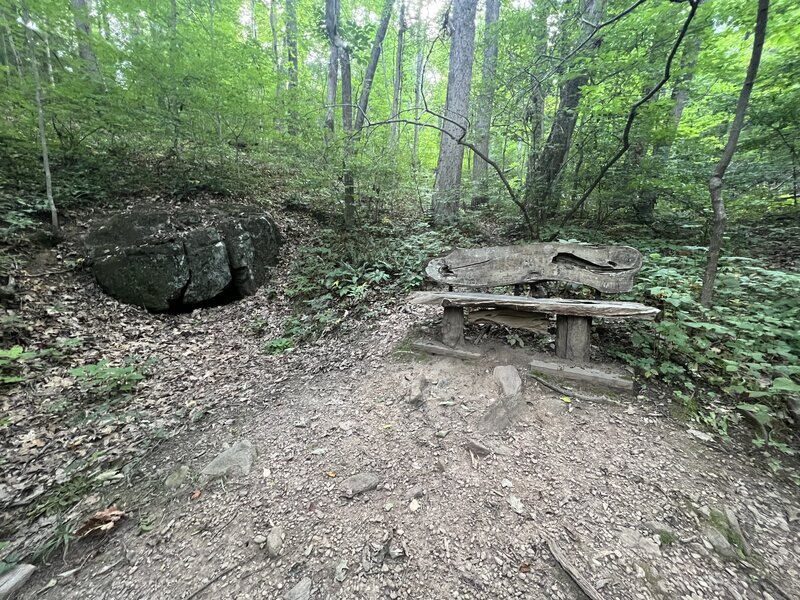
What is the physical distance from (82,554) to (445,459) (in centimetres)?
241

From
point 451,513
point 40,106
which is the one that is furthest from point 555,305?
point 40,106

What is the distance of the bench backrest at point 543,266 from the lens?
3.30m

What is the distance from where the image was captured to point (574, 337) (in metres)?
3.15

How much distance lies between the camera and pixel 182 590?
183 cm

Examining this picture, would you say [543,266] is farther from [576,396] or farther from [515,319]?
[576,396]

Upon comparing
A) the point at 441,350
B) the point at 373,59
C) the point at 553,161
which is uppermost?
the point at 373,59

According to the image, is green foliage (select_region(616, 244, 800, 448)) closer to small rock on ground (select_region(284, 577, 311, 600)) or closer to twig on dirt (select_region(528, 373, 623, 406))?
twig on dirt (select_region(528, 373, 623, 406))

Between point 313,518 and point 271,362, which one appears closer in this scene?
point 313,518

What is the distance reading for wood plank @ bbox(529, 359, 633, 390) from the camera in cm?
286

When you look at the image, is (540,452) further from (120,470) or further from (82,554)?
(120,470)

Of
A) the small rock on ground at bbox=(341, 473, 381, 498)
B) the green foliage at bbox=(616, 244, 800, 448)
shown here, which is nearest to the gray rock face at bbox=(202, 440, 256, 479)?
the small rock on ground at bbox=(341, 473, 381, 498)

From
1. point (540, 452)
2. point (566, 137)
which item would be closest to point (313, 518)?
point (540, 452)

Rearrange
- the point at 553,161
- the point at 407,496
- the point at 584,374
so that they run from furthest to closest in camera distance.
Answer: the point at 553,161 → the point at 584,374 → the point at 407,496

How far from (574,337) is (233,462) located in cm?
322
